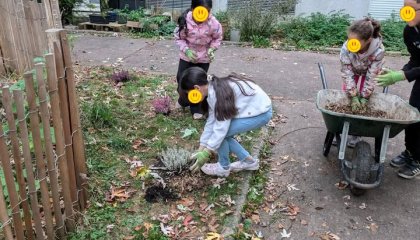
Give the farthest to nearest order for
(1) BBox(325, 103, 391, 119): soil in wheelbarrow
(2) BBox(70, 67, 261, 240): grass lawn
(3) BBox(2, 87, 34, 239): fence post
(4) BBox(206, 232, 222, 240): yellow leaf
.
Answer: (1) BBox(325, 103, 391, 119): soil in wheelbarrow < (2) BBox(70, 67, 261, 240): grass lawn < (4) BBox(206, 232, 222, 240): yellow leaf < (3) BBox(2, 87, 34, 239): fence post

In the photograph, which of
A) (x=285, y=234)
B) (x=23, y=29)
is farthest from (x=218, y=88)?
(x=23, y=29)

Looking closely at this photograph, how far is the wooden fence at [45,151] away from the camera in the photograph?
2.42 m

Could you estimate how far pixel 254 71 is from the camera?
7301 mm

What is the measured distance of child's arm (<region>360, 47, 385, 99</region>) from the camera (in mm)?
3994

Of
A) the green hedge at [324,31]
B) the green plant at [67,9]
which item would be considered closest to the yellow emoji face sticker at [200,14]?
the green hedge at [324,31]

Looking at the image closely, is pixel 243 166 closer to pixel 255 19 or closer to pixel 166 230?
pixel 166 230

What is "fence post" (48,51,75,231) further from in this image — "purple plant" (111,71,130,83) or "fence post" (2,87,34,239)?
"purple plant" (111,71,130,83)

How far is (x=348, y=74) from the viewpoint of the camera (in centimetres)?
412

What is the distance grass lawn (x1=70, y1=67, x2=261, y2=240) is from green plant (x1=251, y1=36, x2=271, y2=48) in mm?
3971

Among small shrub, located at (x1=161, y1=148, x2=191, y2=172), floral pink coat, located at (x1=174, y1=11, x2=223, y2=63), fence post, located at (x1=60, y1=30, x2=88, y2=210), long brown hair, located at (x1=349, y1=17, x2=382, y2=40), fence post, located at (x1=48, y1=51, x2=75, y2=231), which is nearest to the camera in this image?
fence post, located at (x1=48, y1=51, x2=75, y2=231)

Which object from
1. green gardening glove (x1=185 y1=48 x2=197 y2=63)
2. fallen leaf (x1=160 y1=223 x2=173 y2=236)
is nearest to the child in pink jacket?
green gardening glove (x1=185 y1=48 x2=197 y2=63)

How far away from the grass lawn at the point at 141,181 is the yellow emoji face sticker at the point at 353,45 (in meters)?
1.47

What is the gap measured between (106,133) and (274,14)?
18.9 ft

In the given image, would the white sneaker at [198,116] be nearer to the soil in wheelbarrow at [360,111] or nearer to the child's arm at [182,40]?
the child's arm at [182,40]
